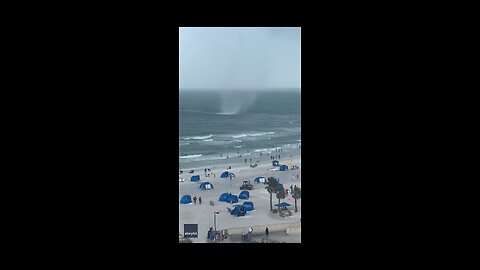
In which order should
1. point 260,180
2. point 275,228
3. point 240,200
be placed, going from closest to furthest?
1. point 275,228
2. point 240,200
3. point 260,180

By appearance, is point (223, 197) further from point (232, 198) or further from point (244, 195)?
point (244, 195)

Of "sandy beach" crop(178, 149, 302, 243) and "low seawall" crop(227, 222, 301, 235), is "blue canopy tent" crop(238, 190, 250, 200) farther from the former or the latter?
"low seawall" crop(227, 222, 301, 235)

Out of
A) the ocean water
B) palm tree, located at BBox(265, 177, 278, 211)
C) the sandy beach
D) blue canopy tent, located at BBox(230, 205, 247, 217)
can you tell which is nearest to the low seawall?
the sandy beach

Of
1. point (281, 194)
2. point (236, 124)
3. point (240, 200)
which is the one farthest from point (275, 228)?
point (236, 124)

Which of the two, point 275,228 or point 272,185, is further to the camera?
point 272,185

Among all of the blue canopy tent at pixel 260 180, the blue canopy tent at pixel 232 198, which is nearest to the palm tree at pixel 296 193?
the blue canopy tent at pixel 260 180

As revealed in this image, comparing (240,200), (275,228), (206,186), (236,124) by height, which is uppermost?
(236,124)

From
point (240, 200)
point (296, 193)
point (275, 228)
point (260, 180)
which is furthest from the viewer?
point (260, 180)

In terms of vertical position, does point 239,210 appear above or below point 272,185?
below
